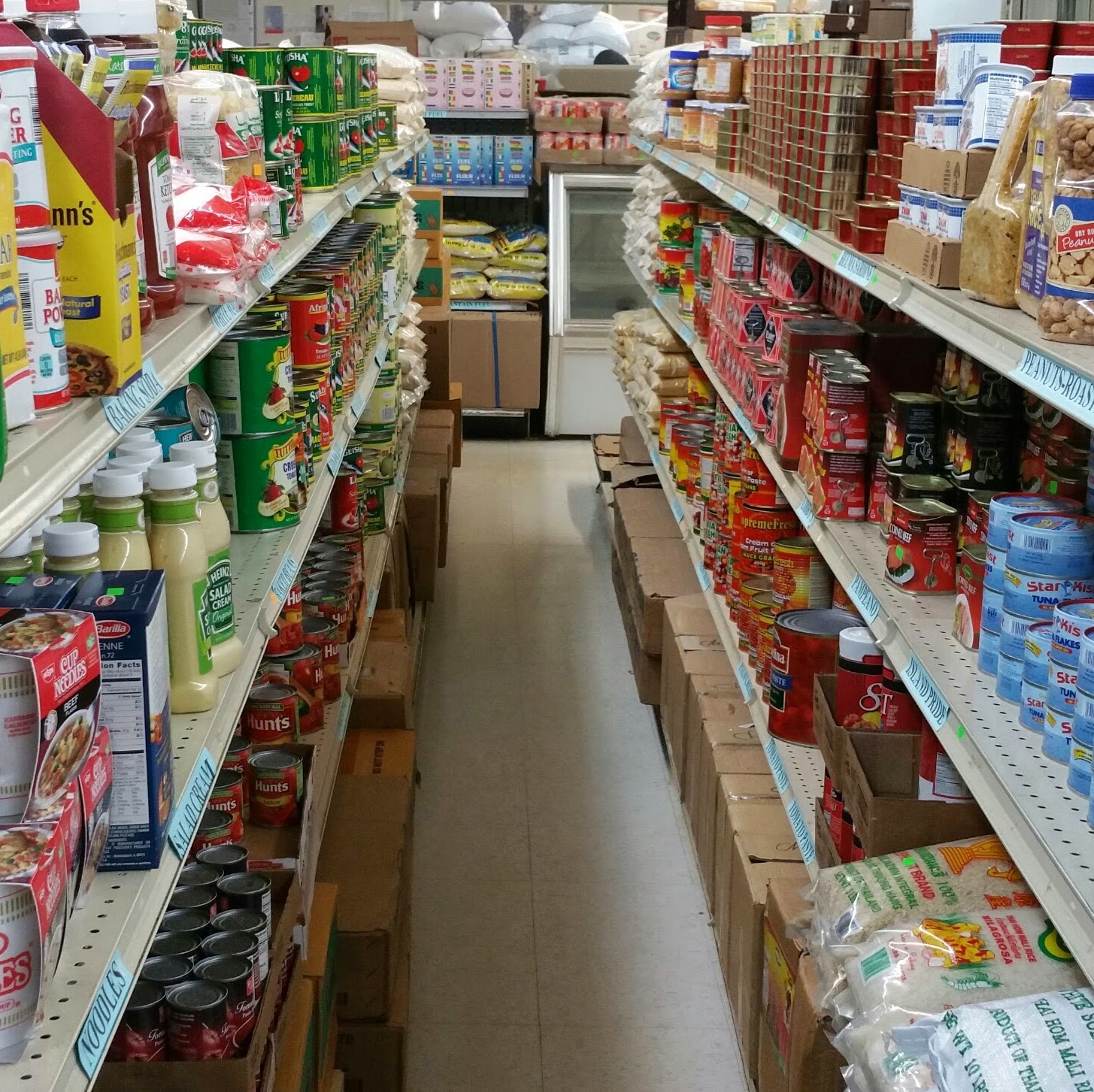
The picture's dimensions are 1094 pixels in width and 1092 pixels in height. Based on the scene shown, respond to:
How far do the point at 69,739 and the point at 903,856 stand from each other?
3.68ft

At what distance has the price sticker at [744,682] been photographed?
2934 mm

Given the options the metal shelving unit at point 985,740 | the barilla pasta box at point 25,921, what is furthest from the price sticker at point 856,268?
the barilla pasta box at point 25,921

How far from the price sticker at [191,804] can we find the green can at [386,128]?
2.81 meters

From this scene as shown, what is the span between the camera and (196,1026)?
5.14ft

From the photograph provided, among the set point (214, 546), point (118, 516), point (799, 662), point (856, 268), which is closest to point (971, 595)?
point (856, 268)

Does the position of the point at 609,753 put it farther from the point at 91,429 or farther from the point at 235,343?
the point at 91,429

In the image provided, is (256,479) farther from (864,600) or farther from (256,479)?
(864,600)

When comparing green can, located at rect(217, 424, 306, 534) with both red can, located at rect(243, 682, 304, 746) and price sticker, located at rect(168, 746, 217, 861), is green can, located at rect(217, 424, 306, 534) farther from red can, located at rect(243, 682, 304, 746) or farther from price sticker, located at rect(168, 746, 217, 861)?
price sticker, located at rect(168, 746, 217, 861)

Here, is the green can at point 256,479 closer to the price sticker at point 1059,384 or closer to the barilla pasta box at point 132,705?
the barilla pasta box at point 132,705

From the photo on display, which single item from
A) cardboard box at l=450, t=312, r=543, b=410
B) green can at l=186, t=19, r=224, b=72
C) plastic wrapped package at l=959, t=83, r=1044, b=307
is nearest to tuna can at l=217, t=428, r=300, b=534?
green can at l=186, t=19, r=224, b=72

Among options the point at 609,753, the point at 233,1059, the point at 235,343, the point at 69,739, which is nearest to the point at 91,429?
the point at 69,739

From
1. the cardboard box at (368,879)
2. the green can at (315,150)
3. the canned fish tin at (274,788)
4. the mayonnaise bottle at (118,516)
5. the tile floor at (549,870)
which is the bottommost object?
the tile floor at (549,870)

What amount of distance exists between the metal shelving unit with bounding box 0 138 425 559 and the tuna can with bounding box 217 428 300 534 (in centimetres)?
39

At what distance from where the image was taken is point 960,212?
1.71 metres
